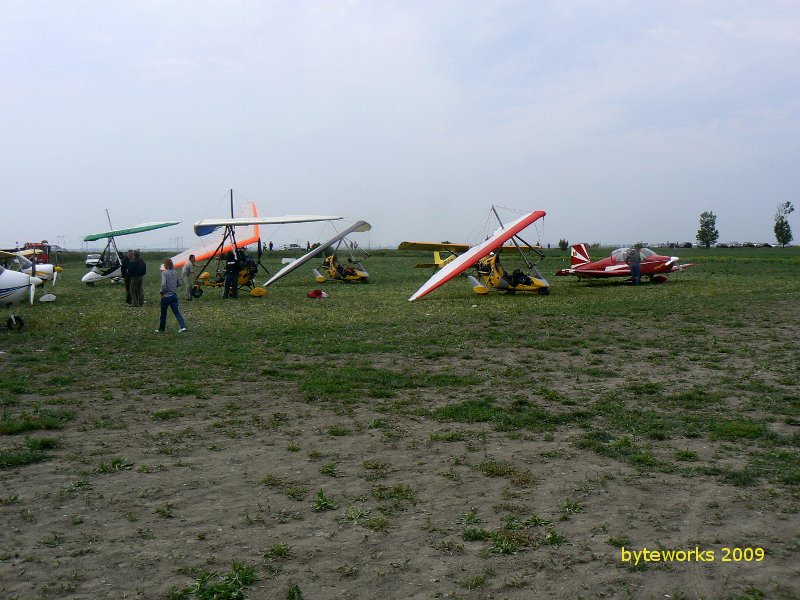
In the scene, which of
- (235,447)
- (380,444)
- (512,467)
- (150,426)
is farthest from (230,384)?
(512,467)

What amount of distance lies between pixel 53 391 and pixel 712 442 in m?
7.89

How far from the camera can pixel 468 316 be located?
1619 centimetres

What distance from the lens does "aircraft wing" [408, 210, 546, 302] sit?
19.7 metres

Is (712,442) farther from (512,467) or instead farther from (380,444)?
(380,444)

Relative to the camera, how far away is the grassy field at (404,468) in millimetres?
3777

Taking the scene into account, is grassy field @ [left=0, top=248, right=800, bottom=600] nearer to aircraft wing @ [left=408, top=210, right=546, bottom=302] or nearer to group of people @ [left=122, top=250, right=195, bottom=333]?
group of people @ [left=122, top=250, right=195, bottom=333]

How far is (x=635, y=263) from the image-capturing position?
24.8 meters

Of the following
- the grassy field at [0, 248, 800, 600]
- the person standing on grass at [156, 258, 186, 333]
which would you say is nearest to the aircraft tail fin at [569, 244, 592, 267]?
the grassy field at [0, 248, 800, 600]

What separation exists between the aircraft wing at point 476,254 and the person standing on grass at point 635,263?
17.5ft

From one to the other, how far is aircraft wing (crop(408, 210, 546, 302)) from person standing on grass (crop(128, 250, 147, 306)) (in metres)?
8.12

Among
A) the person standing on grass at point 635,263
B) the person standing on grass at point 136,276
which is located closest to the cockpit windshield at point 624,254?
the person standing on grass at point 635,263

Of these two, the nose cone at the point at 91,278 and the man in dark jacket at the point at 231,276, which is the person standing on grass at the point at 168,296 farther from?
the nose cone at the point at 91,278

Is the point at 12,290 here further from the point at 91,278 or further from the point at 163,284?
the point at 91,278

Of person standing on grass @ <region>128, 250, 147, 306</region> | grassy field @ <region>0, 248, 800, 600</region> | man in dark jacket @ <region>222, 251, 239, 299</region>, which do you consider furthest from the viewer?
man in dark jacket @ <region>222, 251, 239, 299</region>
